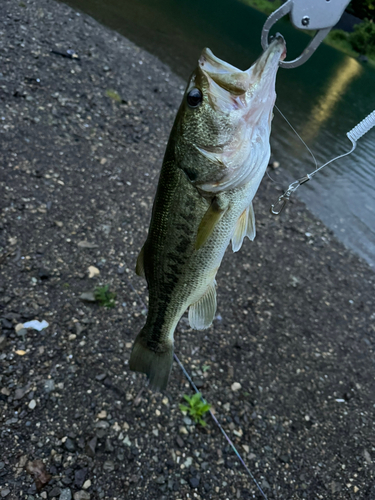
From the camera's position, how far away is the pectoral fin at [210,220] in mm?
1828

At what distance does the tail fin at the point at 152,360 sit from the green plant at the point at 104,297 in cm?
182

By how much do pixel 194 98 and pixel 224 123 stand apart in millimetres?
198

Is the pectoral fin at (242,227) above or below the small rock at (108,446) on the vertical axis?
above

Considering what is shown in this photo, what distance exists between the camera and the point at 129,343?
391 cm

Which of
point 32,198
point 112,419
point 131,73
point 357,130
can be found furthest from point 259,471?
point 131,73

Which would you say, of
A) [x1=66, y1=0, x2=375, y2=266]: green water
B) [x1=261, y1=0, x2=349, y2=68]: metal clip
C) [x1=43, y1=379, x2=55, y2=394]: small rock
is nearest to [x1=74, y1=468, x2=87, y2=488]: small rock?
[x1=43, y1=379, x2=55, y2=394]: small rock

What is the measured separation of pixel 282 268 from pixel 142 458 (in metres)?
4.09

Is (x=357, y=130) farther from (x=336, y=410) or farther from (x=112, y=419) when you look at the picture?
(x=336, y=410)

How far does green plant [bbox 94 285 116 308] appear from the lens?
4109 mm

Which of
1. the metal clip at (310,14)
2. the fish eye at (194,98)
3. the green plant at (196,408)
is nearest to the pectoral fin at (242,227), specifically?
the fish eye at (194,98)

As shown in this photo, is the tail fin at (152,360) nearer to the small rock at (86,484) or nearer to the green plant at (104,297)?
the small rock at (86,484)

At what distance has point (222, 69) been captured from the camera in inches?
66.4

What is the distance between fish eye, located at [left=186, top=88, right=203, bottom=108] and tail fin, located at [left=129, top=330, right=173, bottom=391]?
1503 mm

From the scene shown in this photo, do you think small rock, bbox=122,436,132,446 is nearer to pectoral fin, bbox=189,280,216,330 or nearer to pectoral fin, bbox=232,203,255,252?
pectoral fin, bbox=189,280,216,330
